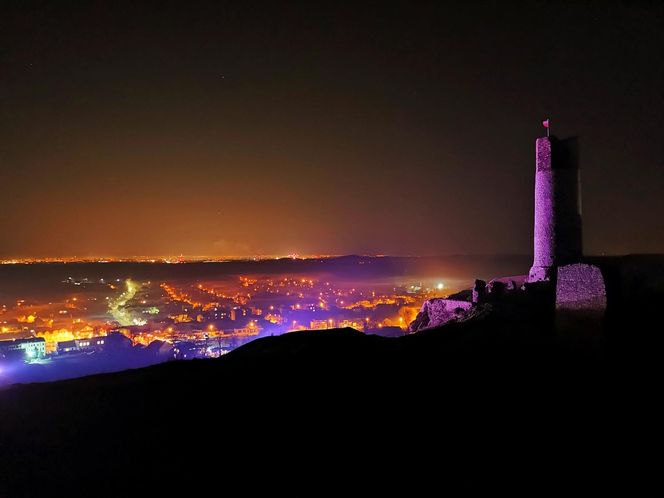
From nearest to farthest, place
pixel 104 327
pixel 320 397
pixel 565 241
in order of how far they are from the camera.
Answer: pixel 320 397
pixel 565 241
pixel 104 327

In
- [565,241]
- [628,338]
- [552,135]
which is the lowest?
[628,338]

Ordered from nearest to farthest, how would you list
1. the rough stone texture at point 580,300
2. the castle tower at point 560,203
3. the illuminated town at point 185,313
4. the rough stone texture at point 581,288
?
the rough stone texture at point 580,300 < the rough stone texture at point 581,288 < the castle tower at point 560,203 < the illuminated town at point 185,313

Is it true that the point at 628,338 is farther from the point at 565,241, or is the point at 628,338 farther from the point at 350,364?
the point at 565,241

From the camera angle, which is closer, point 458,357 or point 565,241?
point 458,357

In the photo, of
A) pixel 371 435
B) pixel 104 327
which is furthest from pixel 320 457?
pixel 104 327

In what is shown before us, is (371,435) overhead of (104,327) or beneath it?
overhead

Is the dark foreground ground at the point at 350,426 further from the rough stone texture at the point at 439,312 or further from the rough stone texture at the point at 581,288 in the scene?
the rough stone texture at the point at 439,312

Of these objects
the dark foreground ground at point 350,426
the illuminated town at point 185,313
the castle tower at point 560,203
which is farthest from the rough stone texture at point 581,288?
the illuminated town at point 185,313
